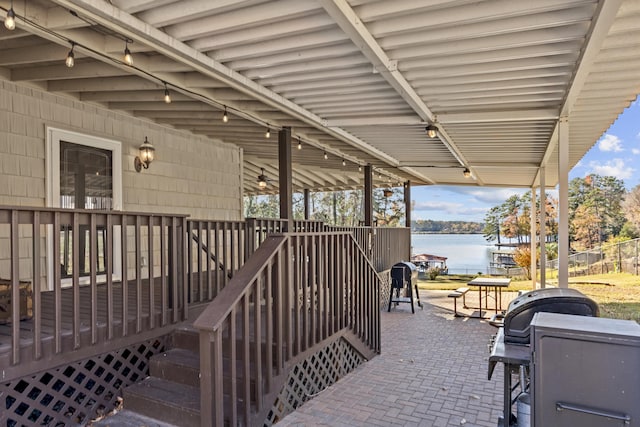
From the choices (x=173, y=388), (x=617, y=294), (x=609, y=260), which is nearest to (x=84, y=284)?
(x=173, y=388)

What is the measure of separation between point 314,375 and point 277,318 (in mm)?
928

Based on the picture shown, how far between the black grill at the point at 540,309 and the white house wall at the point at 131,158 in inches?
213

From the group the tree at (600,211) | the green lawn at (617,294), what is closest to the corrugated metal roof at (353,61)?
the green lawn at (617,294)

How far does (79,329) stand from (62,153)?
3.21m

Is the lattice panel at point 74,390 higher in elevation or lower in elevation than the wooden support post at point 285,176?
lower

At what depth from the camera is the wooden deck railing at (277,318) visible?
268 cm

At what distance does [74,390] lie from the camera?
3.17m

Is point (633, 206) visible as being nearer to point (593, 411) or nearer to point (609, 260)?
point (609, 260)

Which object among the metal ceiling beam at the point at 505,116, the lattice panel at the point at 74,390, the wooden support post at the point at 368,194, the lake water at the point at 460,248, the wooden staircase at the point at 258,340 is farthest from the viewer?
the lake water at the point at 460,248

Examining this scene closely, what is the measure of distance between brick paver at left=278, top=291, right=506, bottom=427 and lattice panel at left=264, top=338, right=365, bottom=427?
0.08 meters

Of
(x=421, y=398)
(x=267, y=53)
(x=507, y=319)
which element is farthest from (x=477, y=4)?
(x=421, y=398)

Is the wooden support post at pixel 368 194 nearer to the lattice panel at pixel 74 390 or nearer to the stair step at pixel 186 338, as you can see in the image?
the stair step at pixel 186 338

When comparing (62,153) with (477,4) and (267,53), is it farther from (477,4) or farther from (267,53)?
(477,4)

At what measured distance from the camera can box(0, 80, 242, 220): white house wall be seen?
490cm
